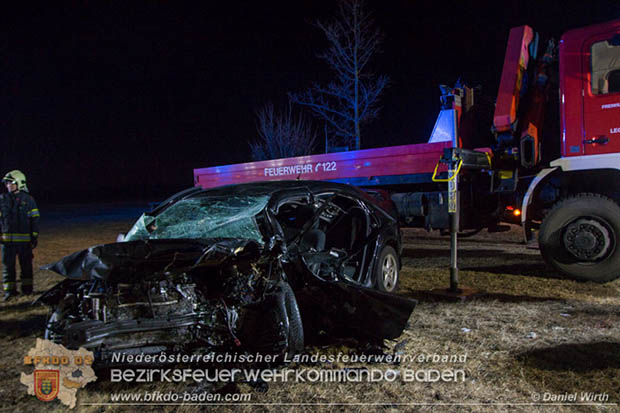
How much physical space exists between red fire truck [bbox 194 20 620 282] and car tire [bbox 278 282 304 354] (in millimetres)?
2584

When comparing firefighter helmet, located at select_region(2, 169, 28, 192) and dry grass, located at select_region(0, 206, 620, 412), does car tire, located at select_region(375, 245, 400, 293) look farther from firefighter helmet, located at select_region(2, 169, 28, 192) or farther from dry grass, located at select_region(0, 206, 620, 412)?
firefighter helmet, located at select_region(2, 169, 28, 192)

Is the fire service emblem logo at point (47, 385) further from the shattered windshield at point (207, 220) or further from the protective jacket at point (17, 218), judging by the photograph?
the protective jacket at point (17, 218)

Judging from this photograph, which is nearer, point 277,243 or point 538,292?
point 277,243

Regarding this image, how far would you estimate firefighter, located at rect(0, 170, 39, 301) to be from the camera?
611cm

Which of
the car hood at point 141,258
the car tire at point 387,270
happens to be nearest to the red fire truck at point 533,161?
the car tire at point 387,270

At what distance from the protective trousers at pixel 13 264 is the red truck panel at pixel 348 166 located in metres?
4.47

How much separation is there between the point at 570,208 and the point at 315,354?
4300mm

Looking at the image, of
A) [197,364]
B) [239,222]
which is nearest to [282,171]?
[239,222]

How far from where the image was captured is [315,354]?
3.71 m

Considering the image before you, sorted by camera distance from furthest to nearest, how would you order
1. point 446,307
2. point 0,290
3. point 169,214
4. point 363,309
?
point 0,290
point 446,307
point 169,214
point 363,309

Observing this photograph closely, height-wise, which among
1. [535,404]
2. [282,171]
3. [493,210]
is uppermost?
[282,171]

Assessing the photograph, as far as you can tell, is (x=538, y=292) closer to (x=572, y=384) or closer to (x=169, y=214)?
(x=572, y=384)

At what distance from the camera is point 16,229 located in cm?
615

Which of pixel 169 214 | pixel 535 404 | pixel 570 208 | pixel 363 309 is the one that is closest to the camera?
pixel 535 404
